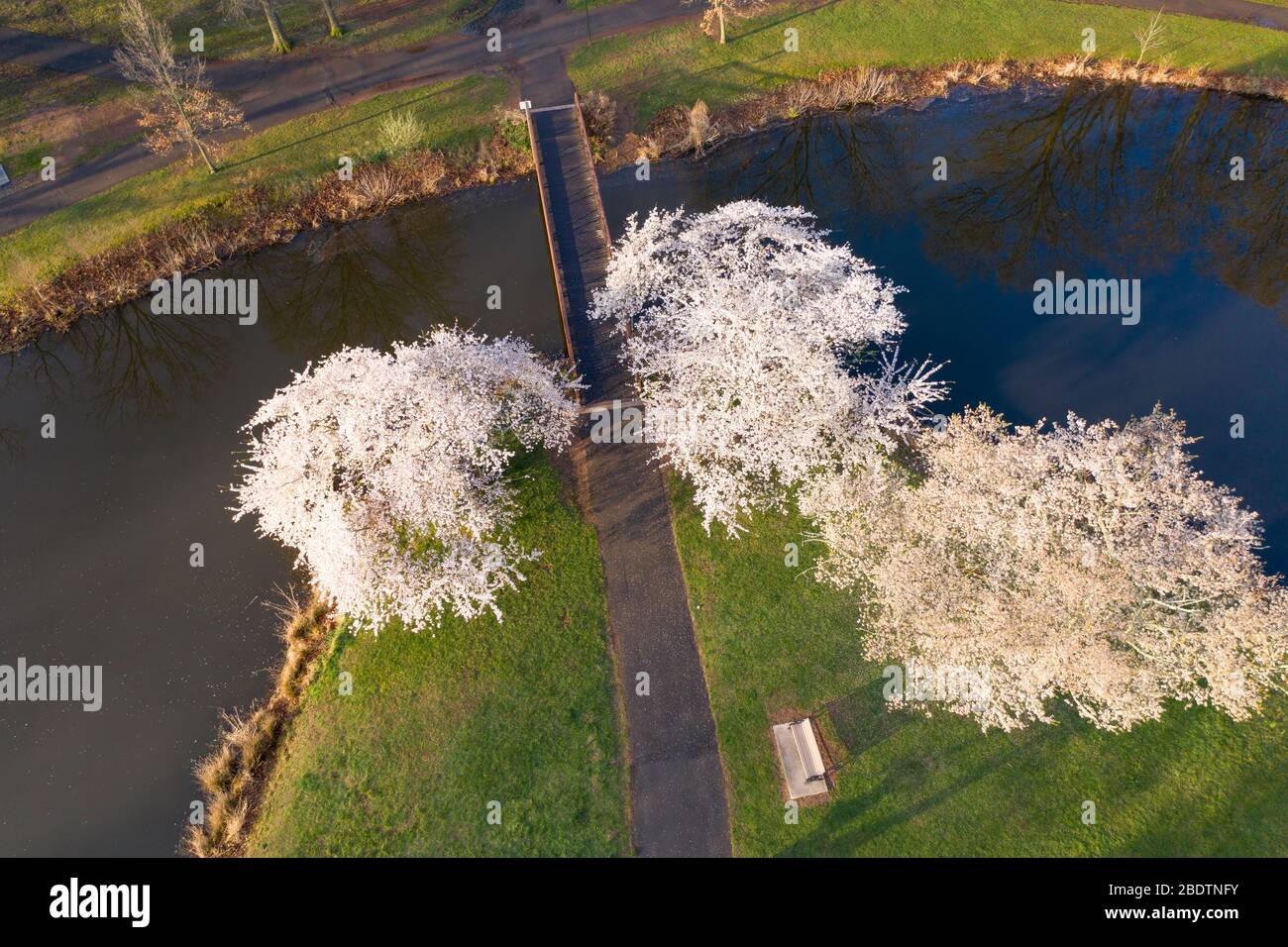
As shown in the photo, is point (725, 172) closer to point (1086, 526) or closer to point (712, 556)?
point (712, 556)

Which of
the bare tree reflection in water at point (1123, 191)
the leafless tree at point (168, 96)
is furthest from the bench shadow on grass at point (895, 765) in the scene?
the leafless tree at point (168, 96)

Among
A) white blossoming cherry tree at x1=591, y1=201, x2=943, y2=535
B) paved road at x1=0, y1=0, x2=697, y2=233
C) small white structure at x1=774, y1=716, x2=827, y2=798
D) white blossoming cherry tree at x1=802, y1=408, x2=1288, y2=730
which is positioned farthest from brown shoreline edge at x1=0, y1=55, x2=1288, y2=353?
small white structure at x1=774, y1=716, x2=827, y2=798

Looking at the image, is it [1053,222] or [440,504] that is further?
[1053,222]

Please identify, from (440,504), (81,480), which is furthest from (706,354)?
(81,480)

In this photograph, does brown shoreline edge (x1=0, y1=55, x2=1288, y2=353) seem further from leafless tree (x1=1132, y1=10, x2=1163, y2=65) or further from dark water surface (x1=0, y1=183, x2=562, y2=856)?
dark water surface (x1=0, y1=183, x2=562, y2=856)

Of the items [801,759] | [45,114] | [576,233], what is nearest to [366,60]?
[45,114]

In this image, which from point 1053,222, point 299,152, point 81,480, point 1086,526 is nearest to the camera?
point 1086,526

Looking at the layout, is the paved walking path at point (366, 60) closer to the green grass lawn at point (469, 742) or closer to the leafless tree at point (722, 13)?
the leafless tree at point (722, 13)
